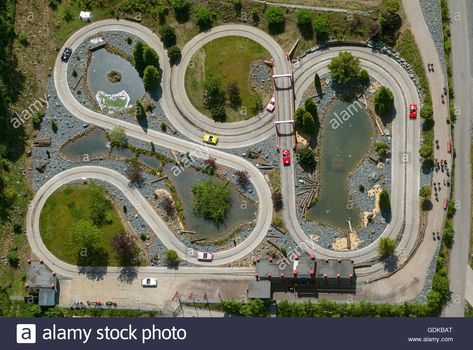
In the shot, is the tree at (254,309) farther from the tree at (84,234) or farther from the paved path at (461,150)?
the paved path at (461,150)

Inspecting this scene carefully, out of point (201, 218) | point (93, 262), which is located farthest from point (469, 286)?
point (93, 262)

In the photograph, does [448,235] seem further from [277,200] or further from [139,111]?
[139,111]

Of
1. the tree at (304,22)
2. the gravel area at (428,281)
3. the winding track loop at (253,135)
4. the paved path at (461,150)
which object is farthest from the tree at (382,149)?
the tree at (304,22)

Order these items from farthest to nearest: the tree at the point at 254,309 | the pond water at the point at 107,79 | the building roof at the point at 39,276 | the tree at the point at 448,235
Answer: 1. the pond water at the point at 107,79
2. the building roof at the point at 39,276
3. the tree at the point at 448,235
4. the tree at the point at 254,309

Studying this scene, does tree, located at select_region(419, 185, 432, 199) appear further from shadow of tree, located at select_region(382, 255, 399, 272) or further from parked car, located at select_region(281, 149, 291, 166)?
parked car, located at select_region(281, 149, 291, 166)

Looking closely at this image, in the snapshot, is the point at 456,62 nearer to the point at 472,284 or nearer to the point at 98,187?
the point at 472,284

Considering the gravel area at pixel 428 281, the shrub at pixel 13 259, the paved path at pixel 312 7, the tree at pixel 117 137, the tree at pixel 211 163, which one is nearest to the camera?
the gravel area at pixel 428 281

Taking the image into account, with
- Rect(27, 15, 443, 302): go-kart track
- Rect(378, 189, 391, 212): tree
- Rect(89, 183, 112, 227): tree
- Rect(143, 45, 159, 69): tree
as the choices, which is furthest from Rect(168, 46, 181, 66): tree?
Rect(378, 189, 391, 212): tree
